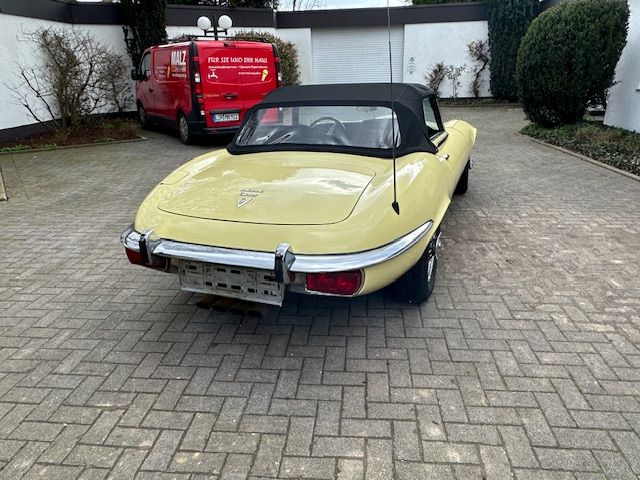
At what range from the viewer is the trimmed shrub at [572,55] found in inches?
363

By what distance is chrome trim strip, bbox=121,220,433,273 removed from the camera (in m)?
2.36

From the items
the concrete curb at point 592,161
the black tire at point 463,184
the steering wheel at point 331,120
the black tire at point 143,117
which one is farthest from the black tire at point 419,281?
the black tire at point 143,117

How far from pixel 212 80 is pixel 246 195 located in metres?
7.38

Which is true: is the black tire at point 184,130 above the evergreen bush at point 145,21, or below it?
below

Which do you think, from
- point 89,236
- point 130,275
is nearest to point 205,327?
point 130,275

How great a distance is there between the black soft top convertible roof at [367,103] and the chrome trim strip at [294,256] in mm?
1011

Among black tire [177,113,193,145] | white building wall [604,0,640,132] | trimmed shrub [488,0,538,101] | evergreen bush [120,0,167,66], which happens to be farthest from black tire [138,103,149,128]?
trimmed shrub [488,0,538,101]

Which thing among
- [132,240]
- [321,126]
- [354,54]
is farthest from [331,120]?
[354,54]

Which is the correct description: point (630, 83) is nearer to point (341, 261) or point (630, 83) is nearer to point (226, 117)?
point (226, 117)

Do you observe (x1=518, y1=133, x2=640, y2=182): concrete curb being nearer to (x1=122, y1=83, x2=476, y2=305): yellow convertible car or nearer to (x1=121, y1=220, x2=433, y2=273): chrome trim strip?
(x1=122, y1=83, x2=476, y2=305): yellow convertible car

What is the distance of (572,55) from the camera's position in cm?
948

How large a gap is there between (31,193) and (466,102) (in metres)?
16.3

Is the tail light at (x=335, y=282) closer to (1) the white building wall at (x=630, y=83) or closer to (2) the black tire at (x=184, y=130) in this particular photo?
(2) the black tire at (x=184, y=130)

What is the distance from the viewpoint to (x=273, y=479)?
196 centimetres
